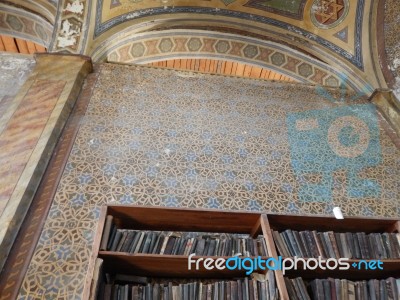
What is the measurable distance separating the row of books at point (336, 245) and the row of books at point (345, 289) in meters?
0.17

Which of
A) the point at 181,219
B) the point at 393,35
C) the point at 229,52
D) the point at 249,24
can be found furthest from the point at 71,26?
the point at 393,35

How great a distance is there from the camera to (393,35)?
17.1 ft

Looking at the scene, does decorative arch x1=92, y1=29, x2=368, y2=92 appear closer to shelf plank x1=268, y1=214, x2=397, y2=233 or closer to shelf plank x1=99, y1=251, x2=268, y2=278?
shelf plank x1=268, y1=214, x2=397, y2=233

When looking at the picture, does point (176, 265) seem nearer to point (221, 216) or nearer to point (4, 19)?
point (221, 216)

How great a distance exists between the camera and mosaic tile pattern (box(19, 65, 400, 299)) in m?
2.77

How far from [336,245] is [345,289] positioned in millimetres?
295

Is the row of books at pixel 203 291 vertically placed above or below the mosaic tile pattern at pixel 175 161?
below

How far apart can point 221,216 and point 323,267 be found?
74 cm

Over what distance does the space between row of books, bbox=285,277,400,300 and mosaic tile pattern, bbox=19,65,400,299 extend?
0.96 m

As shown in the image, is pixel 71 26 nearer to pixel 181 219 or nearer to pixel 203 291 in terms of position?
pixel 181 219

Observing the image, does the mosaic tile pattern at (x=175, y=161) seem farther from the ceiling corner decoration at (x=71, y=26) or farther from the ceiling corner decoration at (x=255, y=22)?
the ceiling corner decoration at (x=255, y=22)

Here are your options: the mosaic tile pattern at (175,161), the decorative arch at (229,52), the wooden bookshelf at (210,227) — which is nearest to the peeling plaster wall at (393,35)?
the decorative arch at (229,52)

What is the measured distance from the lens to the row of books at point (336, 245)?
8.05ft

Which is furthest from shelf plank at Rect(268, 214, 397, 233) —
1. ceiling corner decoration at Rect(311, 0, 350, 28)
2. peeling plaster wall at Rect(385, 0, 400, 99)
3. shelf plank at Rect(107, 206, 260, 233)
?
ceiling corner decoration at Rect(311, 0, 350, 28)
